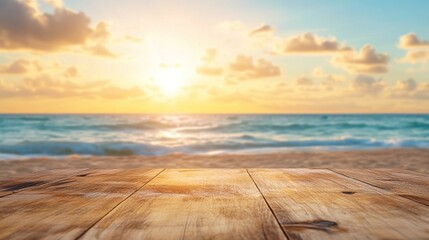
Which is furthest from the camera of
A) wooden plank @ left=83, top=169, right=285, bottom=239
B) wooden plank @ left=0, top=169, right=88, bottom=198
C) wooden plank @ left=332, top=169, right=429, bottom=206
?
wooden plank @ left=0, top=169, right=88, bottom=198

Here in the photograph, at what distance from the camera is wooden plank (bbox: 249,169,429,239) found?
76 cm

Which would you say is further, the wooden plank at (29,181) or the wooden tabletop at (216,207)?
the wooden plank at (29,181)

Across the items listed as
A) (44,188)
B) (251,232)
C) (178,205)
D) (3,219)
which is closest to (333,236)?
(251,232)

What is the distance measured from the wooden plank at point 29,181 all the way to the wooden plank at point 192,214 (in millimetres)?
423

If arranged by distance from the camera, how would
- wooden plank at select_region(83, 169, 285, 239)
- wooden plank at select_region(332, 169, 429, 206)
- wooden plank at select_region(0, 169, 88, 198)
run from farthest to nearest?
wooden plank at select_region(0, 169, 88, 198)
wooden plank at select_region(332, 169, 429, 206)
wooden plank at select_region(83, 169, 285, 239)

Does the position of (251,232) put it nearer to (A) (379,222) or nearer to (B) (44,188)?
(A) (379,222)

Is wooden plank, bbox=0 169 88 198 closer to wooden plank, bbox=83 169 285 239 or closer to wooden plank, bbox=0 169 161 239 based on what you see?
wooden plank, bbox=0 169 161 239

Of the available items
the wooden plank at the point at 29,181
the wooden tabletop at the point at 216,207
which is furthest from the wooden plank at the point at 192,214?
the wooden plank at the point at 29,181

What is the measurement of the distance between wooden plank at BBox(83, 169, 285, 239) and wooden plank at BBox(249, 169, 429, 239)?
56mm

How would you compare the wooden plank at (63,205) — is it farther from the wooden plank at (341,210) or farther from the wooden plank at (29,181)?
the wooden plank at (341,210)

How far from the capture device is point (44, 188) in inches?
50.2

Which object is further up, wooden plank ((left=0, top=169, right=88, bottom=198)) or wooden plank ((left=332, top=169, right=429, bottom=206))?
wooden plank ((left=0, top=169, right=88, bottom=198))

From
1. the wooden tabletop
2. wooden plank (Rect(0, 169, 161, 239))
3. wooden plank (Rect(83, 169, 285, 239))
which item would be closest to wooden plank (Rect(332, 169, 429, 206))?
the wooden tabletop

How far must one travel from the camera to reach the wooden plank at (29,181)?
1.26m
